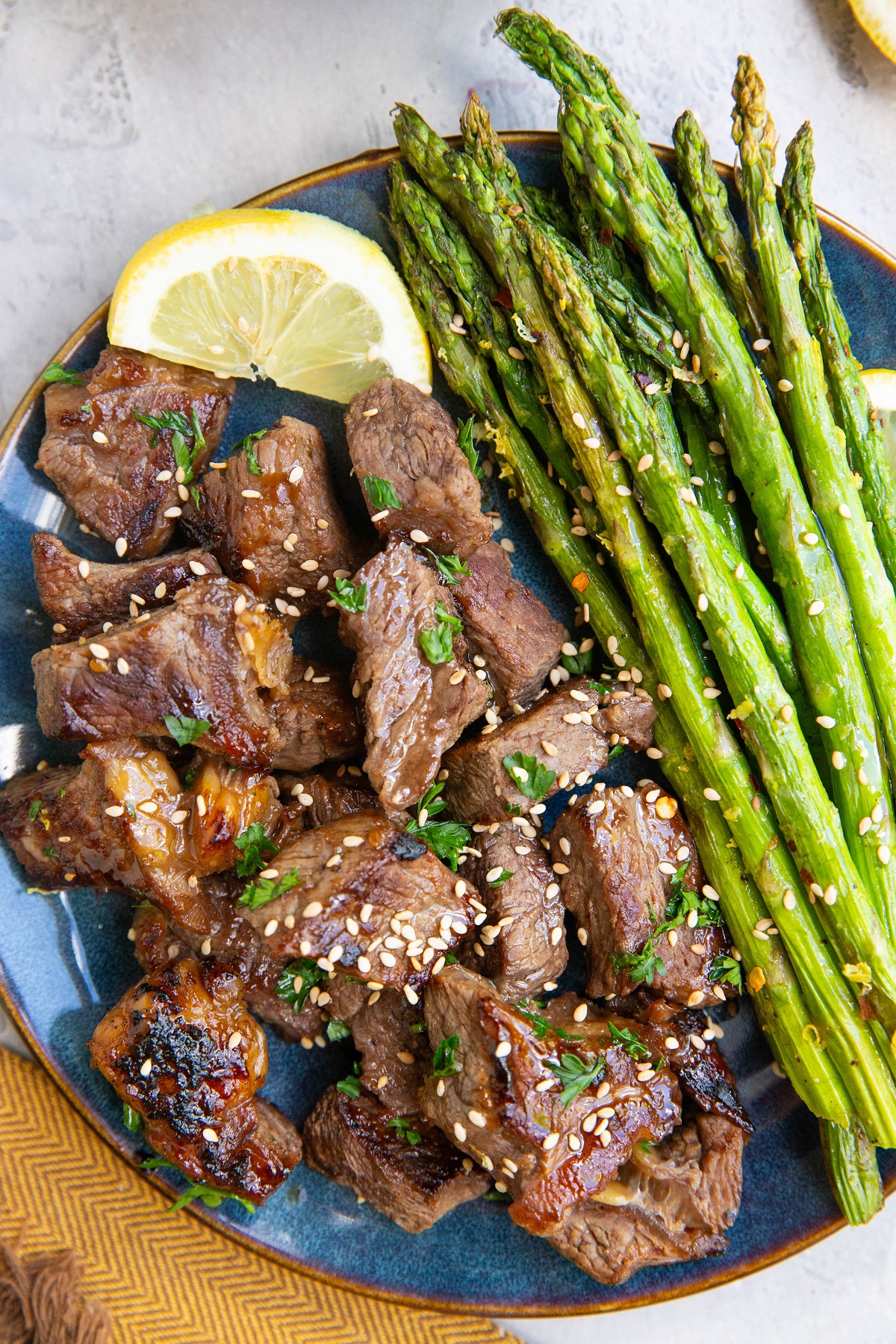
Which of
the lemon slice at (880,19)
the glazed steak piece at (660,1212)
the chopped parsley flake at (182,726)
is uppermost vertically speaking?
the lemon slice at (880,19)

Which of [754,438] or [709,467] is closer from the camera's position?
[754,438]

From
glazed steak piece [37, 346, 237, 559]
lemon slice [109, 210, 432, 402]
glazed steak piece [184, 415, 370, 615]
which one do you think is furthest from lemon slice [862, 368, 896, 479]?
glazed steak piece [37, 346, 237, 559]

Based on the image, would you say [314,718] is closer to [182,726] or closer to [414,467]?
[182,726]

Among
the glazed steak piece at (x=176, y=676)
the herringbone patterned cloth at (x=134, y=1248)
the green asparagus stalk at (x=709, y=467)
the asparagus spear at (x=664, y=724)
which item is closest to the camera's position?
the glazed steak piece at (x=176, y=676)

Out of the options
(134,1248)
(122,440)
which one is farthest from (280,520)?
(134,1248)

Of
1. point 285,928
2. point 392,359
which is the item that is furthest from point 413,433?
point 285,928

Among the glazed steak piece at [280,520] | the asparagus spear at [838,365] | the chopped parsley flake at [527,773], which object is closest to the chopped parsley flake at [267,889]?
the chopped parsley flake at [527,773]

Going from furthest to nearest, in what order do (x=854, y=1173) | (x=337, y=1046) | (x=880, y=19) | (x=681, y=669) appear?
1. (x=880, y=19)
2. (x=337, y=1046)
3. (x=854, y=1173)
4. (x=681, y=669)

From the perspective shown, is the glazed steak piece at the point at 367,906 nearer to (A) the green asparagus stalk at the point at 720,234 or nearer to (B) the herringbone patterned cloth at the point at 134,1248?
(B) the herringbone patterned cloth at the point at 134,1248

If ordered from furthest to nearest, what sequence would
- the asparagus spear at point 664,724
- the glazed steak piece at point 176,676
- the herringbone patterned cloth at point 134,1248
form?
the herringbone patterned cloth at point 134,1248 < the asparagus spear at point 664,724 < the glazed steak piece at point 176,676
